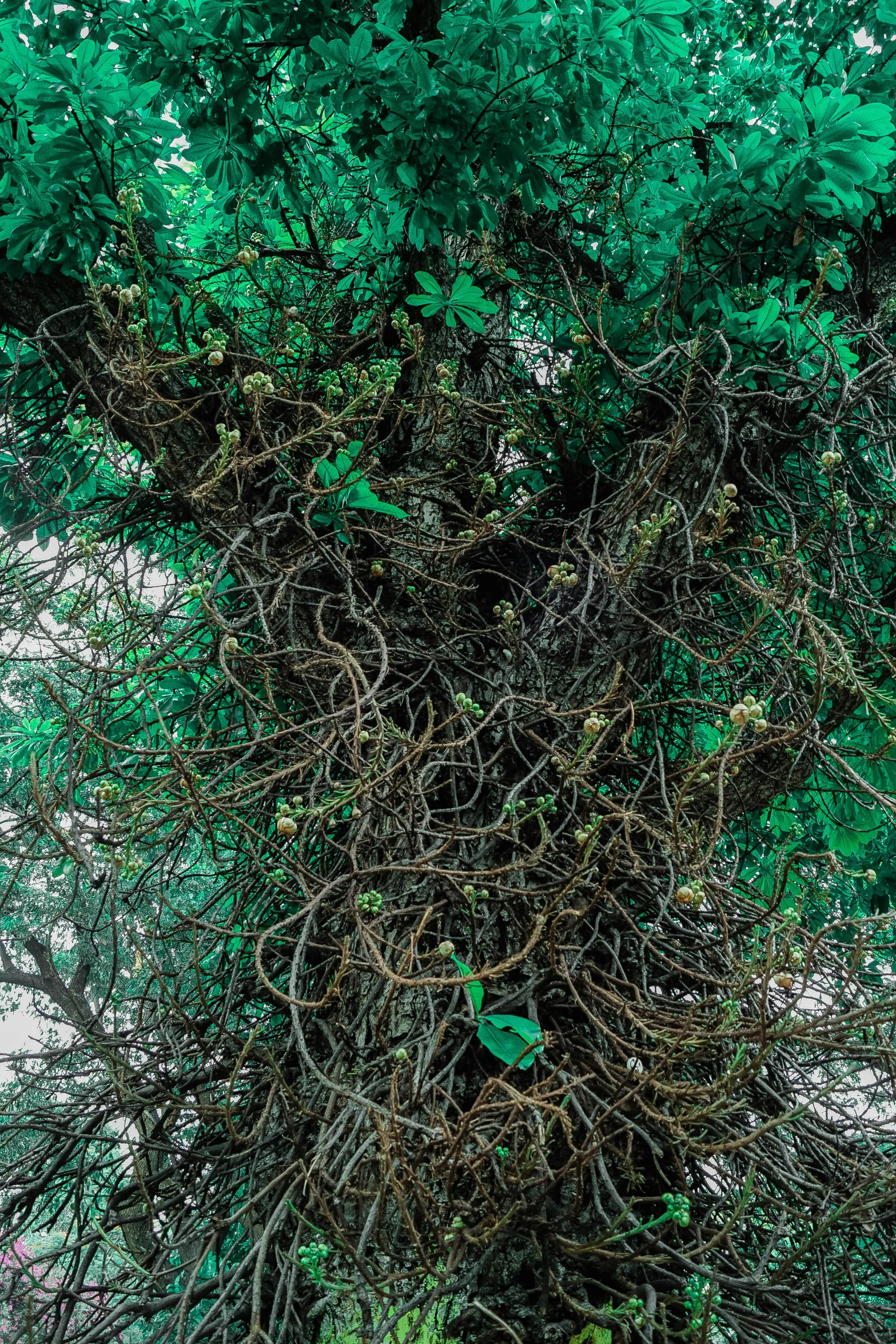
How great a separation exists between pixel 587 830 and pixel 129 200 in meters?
1.64

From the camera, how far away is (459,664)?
212 cm

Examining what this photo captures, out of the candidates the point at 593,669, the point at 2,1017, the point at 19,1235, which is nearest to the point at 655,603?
the point at 593,669

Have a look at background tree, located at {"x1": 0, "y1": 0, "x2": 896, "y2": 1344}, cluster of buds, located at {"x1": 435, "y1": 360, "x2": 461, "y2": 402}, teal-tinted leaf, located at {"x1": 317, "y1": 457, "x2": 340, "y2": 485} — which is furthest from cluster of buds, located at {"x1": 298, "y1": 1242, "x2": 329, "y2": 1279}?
cluster of buds, located at {"x1": 435, "y1": 360, "x2": 461, "y2": 402}

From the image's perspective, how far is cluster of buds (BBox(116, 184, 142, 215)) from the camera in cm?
185

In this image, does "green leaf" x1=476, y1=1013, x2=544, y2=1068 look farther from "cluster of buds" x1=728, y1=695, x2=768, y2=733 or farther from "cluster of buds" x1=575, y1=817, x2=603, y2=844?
"cluster of buds" x1=728, y1=695, x2=768, y2=733

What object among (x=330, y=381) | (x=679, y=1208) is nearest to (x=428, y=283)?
(x=330, y=381)

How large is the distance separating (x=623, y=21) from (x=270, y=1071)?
2375 mm

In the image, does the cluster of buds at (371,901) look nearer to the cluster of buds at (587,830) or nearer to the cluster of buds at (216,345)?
the cluster of buds at (587,830)

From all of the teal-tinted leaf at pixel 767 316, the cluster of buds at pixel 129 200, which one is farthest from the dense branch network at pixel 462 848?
the cluster of buds at pixel 129 200

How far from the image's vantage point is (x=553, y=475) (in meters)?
2.57

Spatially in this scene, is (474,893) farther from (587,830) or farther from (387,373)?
(387,373)

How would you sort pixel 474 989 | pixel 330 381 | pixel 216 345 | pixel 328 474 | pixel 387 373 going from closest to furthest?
pixel 474 989 < pixel 216 345 < pixel 328 474 < pixel 387 373 < pixel 330 381

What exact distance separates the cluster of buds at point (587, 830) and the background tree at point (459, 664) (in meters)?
0.05

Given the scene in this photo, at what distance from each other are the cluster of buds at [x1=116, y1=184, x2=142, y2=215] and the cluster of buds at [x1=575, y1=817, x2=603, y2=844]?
1.57m
